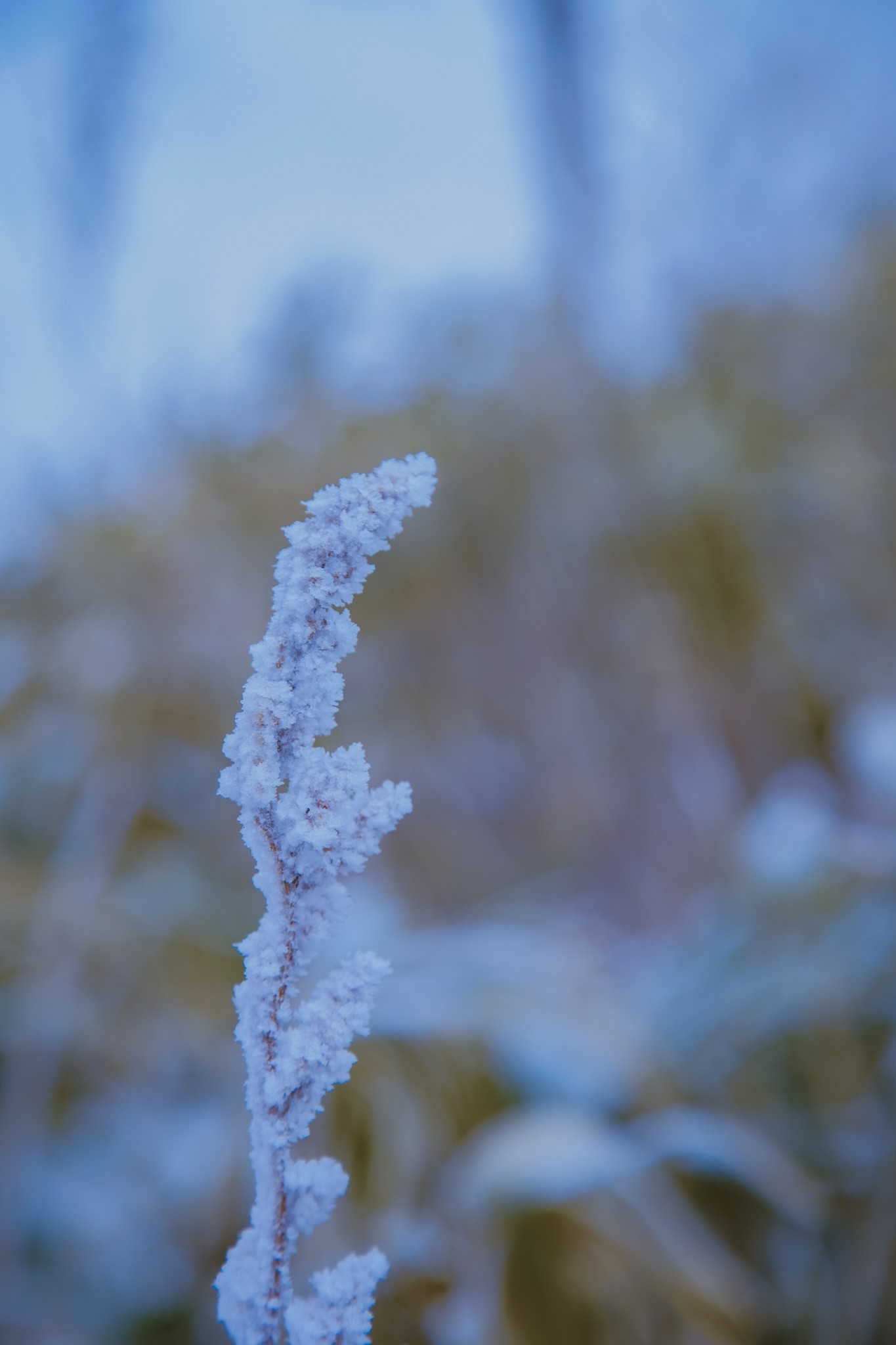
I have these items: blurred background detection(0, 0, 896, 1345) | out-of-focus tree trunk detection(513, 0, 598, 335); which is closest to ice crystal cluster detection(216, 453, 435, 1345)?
blurred background detection(0, 0, 896, 1345)

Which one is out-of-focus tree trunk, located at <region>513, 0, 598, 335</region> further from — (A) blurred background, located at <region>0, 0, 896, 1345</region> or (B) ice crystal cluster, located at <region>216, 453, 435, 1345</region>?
(B) ice crystal cluster, located at <region>216, 453, 435, 1345</region>

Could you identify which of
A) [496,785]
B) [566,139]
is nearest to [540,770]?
[496,785]

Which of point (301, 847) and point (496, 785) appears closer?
point (301, 847)

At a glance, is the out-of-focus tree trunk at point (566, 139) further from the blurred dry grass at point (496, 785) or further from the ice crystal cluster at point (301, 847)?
the ice crystal cluster at point (301, 847)

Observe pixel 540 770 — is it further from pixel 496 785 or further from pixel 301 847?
pixel 301 847

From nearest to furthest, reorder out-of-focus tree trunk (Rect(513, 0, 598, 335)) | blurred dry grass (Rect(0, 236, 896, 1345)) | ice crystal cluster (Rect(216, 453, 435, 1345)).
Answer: ice crystal cluster (Rect(216, 453, 435, 1345)) < blurred dry grass (Rect(0, 236, 896, 1345)) < out-of-focus tree trunk (Rect(513, 0, 598, 335))

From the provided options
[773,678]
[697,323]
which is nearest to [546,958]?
[773,678]
